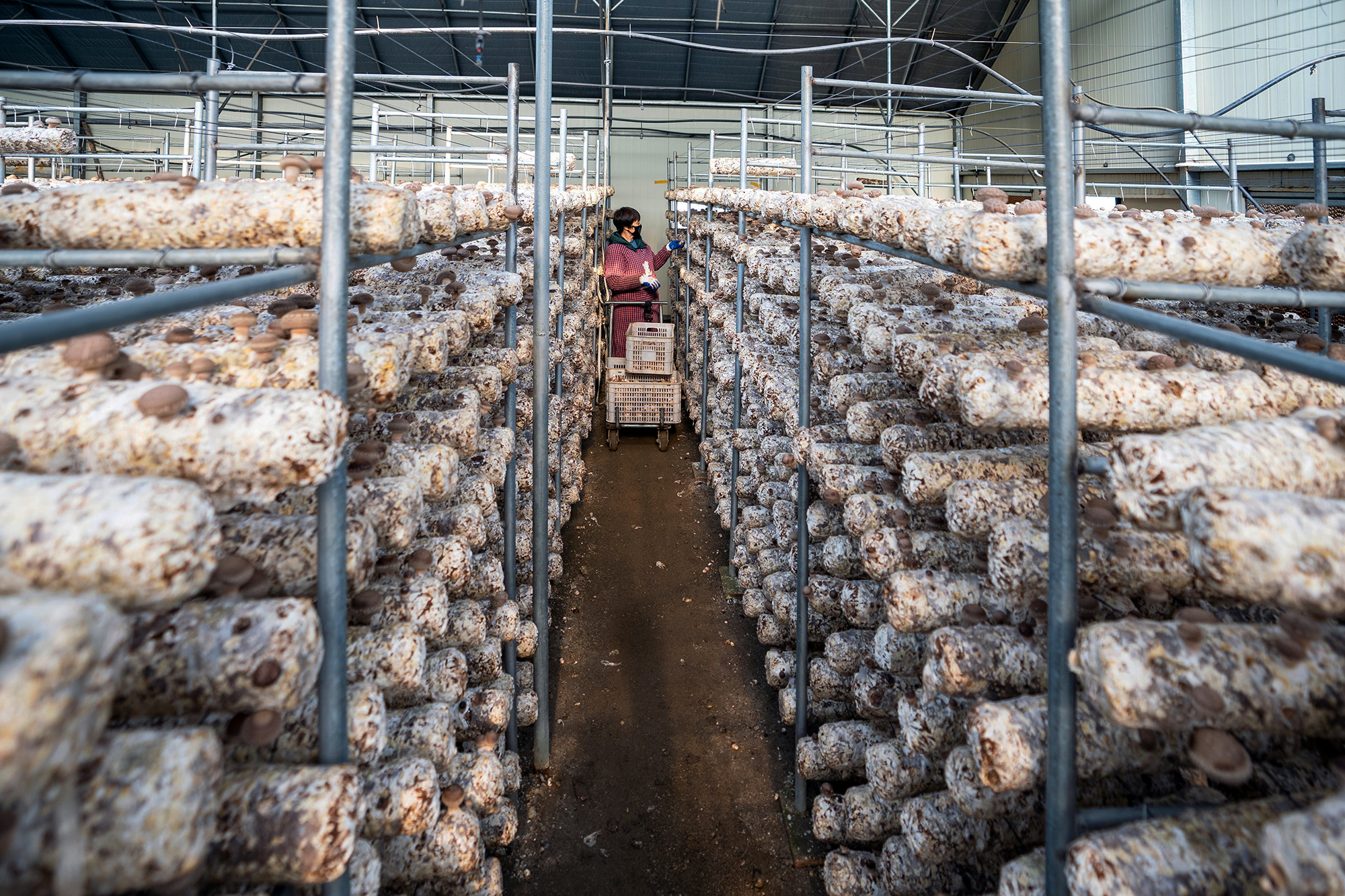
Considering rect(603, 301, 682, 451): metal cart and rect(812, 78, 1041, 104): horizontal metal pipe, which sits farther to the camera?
rect(603, 301, 682, 451): metal cart

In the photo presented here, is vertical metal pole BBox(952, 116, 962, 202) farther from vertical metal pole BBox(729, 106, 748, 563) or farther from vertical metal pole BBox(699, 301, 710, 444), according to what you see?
vertical metal pole BBox(699, 301, 710, 444)

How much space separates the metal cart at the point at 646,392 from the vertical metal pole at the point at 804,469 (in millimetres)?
3970

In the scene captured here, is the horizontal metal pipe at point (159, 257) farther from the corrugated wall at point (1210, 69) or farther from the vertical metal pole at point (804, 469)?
the corrugated wall at point (1210, 69)

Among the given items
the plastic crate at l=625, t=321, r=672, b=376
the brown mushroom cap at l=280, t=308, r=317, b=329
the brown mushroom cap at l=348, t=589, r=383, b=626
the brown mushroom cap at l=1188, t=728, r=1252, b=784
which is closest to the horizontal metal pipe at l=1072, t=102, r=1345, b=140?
the brown mushroom cap at l=1188, t=728, r=1252, b=784

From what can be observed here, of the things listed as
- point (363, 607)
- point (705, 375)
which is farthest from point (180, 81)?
point (705, 375)

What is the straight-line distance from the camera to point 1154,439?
4.48 feet

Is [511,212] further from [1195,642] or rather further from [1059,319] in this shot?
[1195,642]

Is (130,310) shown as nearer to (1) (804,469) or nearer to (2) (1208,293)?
(2) (1208,293)

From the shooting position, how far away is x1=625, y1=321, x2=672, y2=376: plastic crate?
752cm

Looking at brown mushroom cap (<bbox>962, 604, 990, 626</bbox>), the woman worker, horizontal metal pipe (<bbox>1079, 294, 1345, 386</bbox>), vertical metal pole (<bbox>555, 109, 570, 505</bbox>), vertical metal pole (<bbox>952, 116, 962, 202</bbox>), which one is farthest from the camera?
the woman worker

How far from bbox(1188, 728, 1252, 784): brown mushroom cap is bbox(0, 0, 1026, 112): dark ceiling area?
11.0 metres

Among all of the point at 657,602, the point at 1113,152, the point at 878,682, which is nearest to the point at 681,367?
the point at 657,602

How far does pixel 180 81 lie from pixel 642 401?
6104mm

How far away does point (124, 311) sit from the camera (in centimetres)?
103
